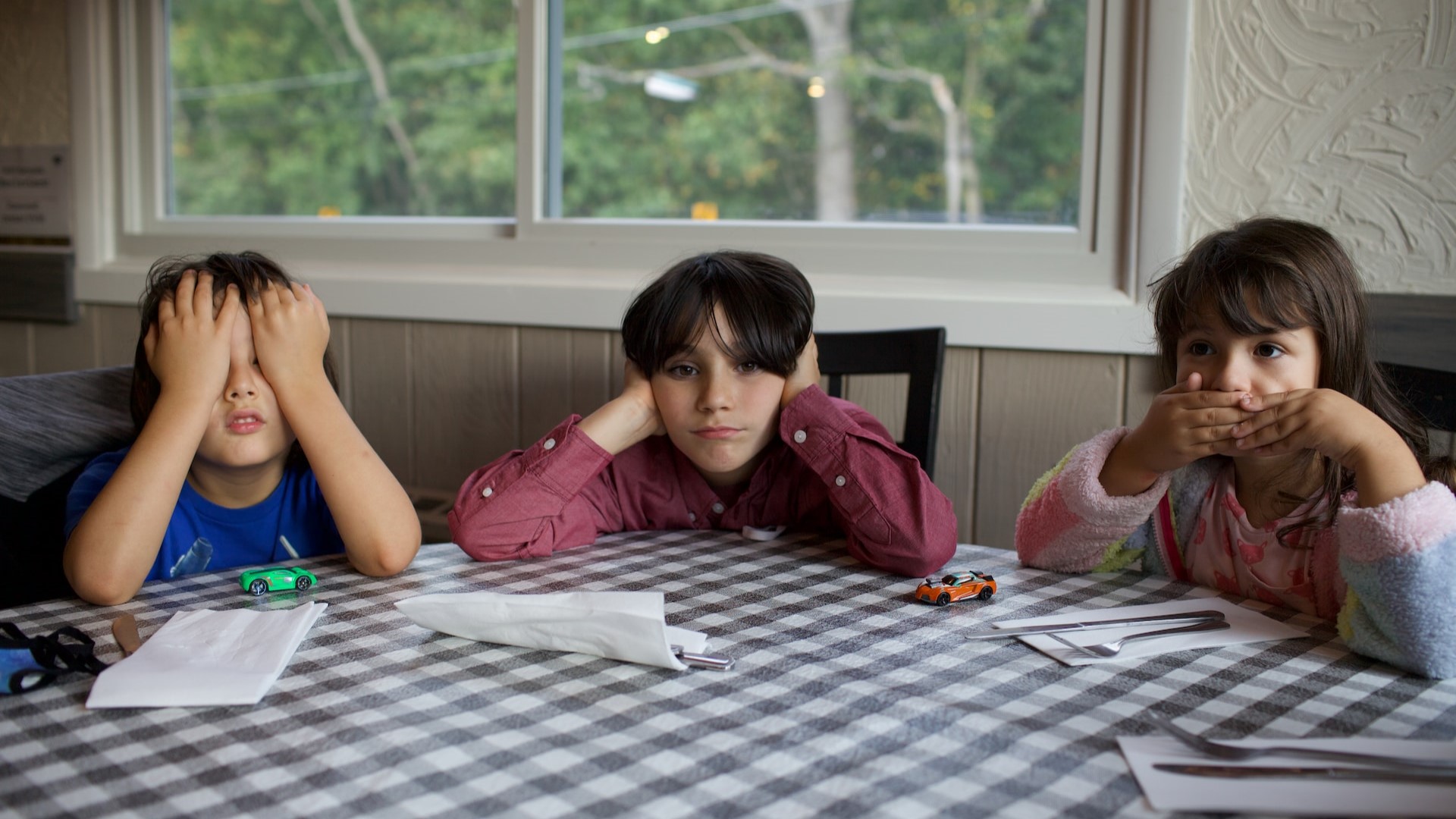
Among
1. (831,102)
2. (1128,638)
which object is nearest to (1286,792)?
(1128,638)

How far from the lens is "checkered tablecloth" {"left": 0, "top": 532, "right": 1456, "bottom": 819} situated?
2.08 ft

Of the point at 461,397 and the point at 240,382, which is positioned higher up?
the point at 240,382

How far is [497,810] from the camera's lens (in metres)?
0.61

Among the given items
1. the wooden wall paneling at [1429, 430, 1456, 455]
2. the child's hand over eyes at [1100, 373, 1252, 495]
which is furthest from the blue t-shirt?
the wooden wall paneling at [1429, 430, 1456, 455]

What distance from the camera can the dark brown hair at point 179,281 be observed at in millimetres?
1273

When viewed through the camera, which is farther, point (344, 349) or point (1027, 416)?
point (344, 349)

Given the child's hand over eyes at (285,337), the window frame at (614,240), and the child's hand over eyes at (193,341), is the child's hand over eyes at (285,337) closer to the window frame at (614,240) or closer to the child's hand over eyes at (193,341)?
the child's hand over eyes at (193,341)

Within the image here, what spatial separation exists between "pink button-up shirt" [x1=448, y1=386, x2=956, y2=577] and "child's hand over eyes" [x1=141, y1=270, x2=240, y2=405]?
1.02ft

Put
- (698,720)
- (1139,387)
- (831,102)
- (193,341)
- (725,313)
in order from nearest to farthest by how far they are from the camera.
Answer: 1. (698,720)
2. (193,341)
3. (725,313)
4. (1139,387)
5. (831,102)

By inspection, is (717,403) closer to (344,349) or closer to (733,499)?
(733,499)

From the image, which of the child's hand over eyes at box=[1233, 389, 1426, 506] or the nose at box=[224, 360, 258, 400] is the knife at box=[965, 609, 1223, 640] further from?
the nose at box=[224, 360, 258, 400]

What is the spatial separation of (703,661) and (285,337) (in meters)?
0.71

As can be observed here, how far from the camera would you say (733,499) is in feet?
4.72

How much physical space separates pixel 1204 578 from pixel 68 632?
1.10m
